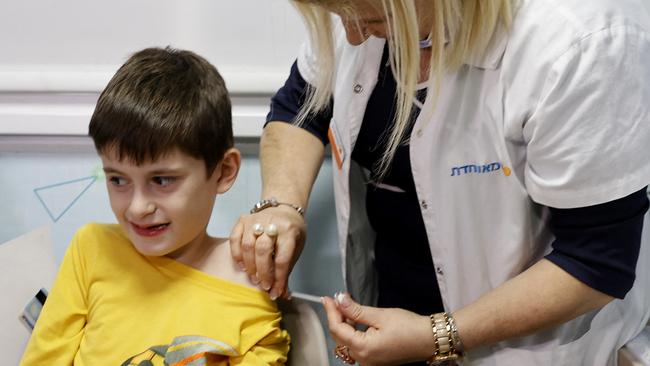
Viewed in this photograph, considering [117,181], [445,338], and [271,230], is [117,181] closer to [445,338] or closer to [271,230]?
[271,230]

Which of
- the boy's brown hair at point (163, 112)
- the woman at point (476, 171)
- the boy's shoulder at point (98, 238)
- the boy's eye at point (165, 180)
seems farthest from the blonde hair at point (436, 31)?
the boy's shoulder at point (98, 238)

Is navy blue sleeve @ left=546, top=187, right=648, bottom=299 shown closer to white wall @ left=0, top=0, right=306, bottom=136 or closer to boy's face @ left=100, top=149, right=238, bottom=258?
boy's face @ left=100, top=149, right=238, bottom=258

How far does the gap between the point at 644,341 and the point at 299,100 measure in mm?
709

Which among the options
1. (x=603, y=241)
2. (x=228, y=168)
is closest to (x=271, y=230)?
(x=228, y=168)

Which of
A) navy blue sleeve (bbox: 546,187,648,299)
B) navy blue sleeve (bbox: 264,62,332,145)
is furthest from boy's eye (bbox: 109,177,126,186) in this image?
navy blue sleeve (bbox: 546,187,648,299)

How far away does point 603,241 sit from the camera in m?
0.82

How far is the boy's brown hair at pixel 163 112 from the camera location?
913 mm

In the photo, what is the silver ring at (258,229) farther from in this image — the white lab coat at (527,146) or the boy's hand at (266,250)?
the white lab coat at (527,146)

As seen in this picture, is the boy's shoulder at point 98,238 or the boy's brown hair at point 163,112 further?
the boy's shoulder at point 98,238

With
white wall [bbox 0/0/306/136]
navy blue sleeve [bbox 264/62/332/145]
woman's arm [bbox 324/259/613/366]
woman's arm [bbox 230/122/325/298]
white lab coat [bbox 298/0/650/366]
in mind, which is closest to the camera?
white lab coat [bbox 298/0/650/366]

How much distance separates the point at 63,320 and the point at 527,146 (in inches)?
29.7

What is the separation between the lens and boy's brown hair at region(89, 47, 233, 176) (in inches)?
35.9

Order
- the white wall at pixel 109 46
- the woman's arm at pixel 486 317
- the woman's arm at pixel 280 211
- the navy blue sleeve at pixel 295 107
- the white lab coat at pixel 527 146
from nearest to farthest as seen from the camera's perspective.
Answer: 1. the white lab coat at pixel 527 146
2. the woman's arm at pixel 486 317
3. the woman's arm at pixel 280 211
4. the navy blue sleeve at pixel 295 107
5. the white wall at pixel 109 46

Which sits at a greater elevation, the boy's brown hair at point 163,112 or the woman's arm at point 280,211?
the boy's brown hair at point 163,112
